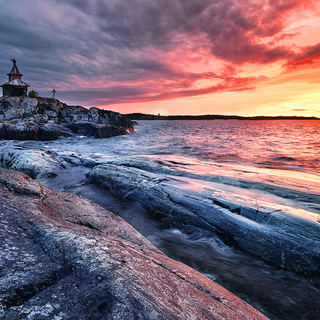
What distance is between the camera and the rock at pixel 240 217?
332 cm

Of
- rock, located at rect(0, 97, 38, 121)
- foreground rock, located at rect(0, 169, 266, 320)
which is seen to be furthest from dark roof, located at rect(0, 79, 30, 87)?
foreground rock, located at rect(0, 169, 266, 320)

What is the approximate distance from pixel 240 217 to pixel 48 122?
2752 cm

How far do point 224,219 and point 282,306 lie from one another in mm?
1650

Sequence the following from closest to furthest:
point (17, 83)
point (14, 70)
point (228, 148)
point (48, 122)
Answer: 1. point (228, 148)
2. point (48, 122)
3. point (17, 83)
4. point (14, 70)

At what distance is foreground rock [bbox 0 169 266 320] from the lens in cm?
140

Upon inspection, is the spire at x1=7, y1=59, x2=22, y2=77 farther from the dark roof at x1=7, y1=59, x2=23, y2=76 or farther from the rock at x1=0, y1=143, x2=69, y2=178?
the rock at x1=0, y1=143, x2=69, y2=178

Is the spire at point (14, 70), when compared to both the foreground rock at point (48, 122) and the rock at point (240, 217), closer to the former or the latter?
the foreground rock at point (48, 122)

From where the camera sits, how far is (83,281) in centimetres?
164

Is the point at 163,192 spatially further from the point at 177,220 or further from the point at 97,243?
the point at 97,243

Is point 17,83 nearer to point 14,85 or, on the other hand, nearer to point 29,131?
point 14,85

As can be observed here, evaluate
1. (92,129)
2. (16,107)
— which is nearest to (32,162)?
(92,129)

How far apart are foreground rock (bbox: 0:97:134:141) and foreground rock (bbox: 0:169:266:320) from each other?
21755 mm

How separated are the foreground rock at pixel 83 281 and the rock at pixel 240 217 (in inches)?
65.5

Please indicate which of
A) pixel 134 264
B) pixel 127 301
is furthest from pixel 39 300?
pixel 134 264
